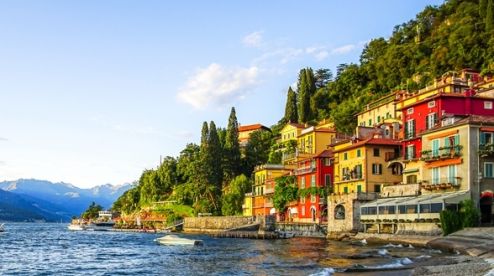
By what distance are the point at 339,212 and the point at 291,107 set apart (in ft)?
249

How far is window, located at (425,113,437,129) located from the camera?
61.9 m

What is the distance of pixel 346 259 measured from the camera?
42594 millimetres

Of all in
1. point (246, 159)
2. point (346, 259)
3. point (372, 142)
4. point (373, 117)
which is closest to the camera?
point (346, 259)

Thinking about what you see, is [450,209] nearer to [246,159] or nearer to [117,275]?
[117,275]

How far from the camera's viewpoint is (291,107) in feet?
471

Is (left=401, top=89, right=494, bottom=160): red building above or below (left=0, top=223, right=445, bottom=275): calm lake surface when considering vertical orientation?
above

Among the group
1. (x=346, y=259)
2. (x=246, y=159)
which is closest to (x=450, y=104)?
(x=346, y=259)

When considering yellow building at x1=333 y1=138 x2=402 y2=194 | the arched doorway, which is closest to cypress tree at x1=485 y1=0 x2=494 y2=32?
yellow building at x1=333 y1=138 x2=402 y2=194

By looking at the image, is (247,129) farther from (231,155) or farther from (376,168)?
(376,168)

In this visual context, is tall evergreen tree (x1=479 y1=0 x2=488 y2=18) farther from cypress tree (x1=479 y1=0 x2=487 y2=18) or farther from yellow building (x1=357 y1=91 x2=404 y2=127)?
yellow building (x1=357 y1=91 x2=404 y2=127)

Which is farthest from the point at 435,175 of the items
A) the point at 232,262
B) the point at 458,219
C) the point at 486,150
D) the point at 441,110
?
the point at 232,262

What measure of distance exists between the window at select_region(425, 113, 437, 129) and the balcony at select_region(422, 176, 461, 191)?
7092mm

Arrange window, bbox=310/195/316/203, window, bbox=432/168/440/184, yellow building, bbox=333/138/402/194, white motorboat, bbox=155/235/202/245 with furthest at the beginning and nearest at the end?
window, bbox=310/195/316/203 → yellow building, bbox=333/138/402/194 → white motorboat, bbox=155/235/202/245 → window, bbox=432/168/440/184

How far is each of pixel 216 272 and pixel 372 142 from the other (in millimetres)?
36709
